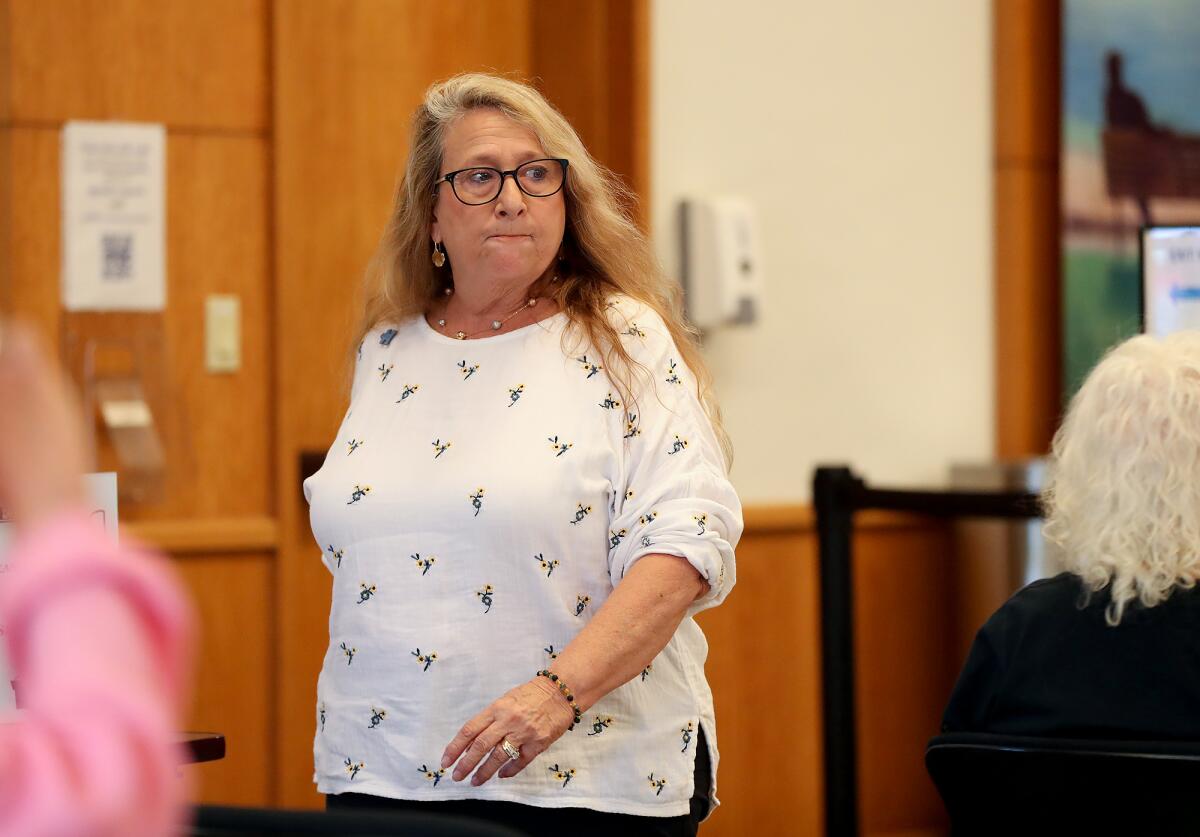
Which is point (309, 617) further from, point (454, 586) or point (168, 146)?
point (454, 586)

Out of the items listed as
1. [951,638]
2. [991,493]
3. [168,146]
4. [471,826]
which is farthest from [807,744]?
[471,826]

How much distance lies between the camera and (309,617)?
3.49m

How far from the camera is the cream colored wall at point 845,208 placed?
374 cm

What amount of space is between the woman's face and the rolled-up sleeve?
194 millimetres

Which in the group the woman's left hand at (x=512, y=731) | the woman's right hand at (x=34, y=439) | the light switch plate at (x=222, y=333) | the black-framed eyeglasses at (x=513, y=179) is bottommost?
the woman's left hand at (x=512, y=731)

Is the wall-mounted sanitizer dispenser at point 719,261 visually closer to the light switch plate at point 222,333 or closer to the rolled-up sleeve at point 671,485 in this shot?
the light switch plate at point 222,333

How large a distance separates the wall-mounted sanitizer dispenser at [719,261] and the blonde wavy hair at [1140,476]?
5.62 ft

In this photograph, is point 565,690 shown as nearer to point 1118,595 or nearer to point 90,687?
point 1118,595

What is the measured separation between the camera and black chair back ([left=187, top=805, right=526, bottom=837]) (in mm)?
1124

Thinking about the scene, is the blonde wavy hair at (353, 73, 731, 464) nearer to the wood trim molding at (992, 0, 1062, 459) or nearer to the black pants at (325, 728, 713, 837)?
the black pants at (325, 728, 713, 837)

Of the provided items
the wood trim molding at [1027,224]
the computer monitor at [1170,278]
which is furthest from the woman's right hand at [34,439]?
the wood trim molding at [1027,224]

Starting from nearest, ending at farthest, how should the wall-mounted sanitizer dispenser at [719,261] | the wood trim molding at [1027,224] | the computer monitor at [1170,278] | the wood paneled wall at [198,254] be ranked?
the computer monitor at [1170,278], the wood paneled wall at [198,254], the wall-mounted sanitizer dispenser at [719,261], the wood trim molding at [1027,224]

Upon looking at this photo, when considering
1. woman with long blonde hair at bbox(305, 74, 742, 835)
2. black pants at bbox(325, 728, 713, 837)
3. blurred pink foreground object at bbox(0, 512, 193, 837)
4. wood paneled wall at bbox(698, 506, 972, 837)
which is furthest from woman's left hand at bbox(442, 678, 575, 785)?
wood paneled wall at bbox(698, 506, 972, 837)

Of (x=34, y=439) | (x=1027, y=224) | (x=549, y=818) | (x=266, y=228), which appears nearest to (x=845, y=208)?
(x=1027, y=224)
